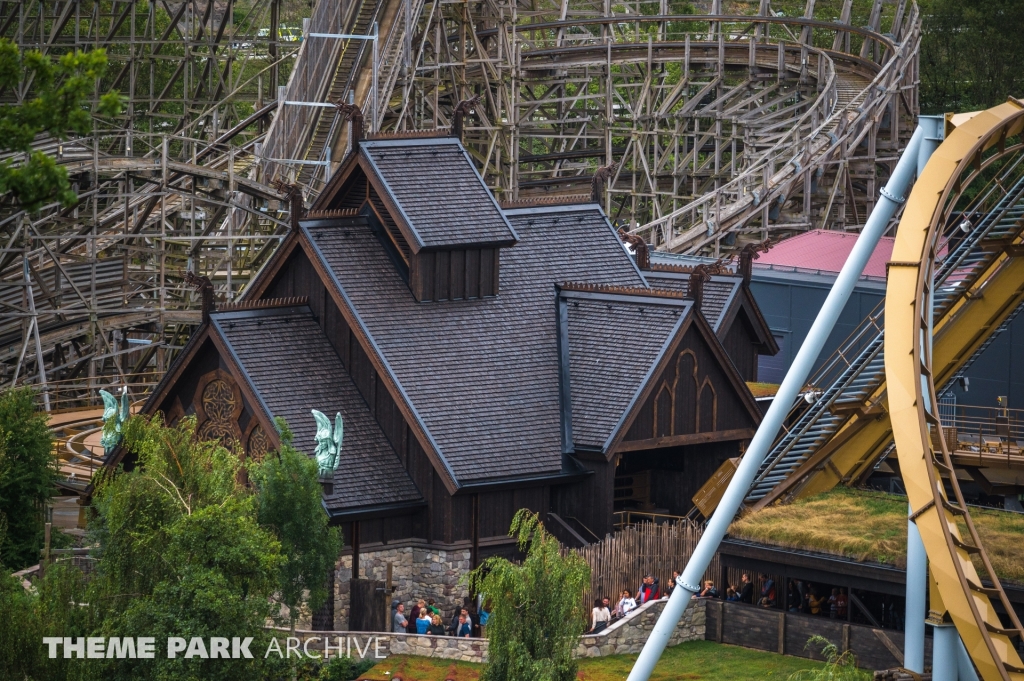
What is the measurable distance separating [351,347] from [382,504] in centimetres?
308

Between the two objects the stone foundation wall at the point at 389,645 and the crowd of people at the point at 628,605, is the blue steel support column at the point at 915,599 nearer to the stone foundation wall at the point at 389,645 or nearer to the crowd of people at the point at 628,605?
the crowd of people at the point at 628,605

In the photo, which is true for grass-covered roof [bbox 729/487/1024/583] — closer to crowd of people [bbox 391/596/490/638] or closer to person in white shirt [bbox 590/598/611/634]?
person in white shirt [bbox 590/598/611/634]

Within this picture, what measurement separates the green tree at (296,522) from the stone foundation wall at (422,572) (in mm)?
3597

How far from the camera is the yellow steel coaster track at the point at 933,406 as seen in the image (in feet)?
72.1

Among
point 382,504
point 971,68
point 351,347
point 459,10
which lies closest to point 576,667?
point 382,504

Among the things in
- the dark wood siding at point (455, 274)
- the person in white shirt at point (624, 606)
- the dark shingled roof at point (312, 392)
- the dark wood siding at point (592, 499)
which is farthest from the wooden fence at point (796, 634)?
the dark wood siding at point (455, 274)

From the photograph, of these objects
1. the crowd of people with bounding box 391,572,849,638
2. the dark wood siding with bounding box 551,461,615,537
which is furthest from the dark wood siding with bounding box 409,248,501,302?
the crowd of people with bounding box 391,572,849,638

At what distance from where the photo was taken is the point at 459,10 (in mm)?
50312

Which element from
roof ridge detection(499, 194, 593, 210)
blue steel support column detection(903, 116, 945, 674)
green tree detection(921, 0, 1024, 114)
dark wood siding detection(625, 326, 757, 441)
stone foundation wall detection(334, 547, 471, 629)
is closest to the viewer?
blue steel support column detection(903, 116, 945, 674)

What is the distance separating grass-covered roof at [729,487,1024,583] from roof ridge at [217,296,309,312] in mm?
8444

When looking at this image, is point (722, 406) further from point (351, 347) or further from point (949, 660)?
point (949, 660)

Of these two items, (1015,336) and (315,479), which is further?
(1015,336)

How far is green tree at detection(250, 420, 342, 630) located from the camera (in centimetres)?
2745

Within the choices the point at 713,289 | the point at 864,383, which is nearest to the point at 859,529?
the point at 864,383
